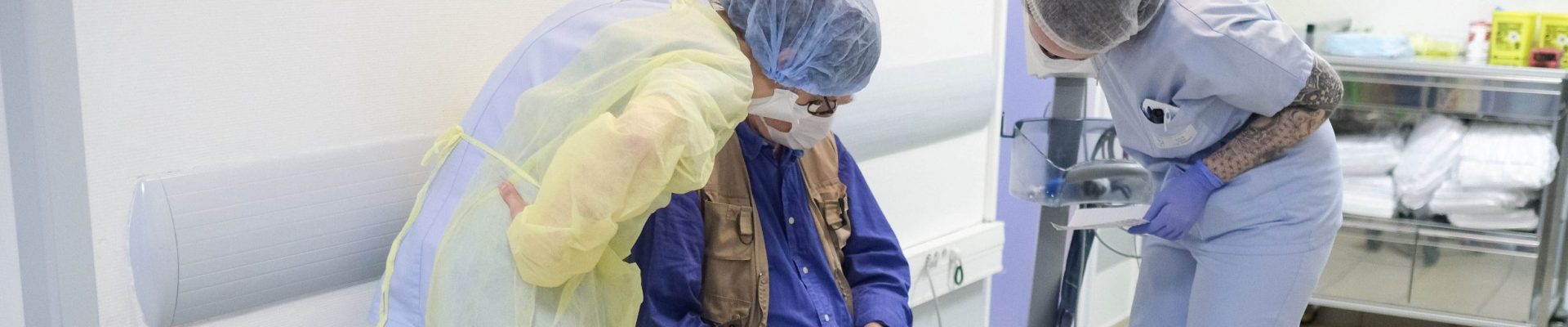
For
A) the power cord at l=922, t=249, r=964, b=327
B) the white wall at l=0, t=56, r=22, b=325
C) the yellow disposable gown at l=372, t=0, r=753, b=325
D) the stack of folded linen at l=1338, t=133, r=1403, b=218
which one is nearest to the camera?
the yellow disposable gown at l=372, t=0, r=753, b=325

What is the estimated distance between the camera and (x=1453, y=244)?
3322 mm

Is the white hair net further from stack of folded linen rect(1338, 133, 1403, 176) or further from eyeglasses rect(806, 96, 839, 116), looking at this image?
stack of folded linen rect(1338, 133, 1403, 176)

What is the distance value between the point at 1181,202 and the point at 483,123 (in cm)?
120

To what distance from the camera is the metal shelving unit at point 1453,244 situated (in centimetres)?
316

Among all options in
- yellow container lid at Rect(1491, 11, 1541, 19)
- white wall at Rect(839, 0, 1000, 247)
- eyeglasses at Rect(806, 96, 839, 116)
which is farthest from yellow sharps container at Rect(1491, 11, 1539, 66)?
eyeglasses at Rect(806, 96, 839, 116)

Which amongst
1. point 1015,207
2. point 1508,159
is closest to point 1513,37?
point 1508,159

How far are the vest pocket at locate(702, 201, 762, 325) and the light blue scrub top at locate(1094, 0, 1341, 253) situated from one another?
71 cm

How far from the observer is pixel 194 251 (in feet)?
4.78

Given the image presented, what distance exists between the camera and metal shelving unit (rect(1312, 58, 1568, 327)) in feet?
10.4

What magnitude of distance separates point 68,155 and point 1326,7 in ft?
11.9

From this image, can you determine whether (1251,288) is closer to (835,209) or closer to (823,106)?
(835,209)

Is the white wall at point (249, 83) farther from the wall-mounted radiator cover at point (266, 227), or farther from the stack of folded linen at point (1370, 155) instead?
the stack of folded linen at point (1370, 155)

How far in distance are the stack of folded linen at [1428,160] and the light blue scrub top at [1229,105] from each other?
1511 millimetres

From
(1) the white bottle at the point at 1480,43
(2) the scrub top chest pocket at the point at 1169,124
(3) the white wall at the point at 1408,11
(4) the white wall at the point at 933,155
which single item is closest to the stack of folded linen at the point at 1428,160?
(1) the white bottle at the point at 1480,43
